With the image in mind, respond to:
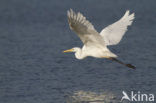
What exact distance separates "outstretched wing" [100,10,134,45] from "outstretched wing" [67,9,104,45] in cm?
132

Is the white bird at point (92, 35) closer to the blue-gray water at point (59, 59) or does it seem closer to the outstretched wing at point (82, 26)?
the outstretched wing at point (82, 26)

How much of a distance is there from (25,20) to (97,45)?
35.2 feet

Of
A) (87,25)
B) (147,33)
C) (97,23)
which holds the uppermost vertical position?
(97,23)

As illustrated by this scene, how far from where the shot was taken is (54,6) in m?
21.7

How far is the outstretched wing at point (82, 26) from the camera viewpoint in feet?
23.6

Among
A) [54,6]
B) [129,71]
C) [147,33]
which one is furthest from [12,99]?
[54,6]

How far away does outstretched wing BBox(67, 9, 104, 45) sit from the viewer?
7195mm

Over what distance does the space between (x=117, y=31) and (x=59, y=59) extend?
2934mm

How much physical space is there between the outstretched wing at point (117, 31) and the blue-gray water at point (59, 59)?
3.33 ft

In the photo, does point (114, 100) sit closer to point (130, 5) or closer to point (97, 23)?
point (97, 23)
